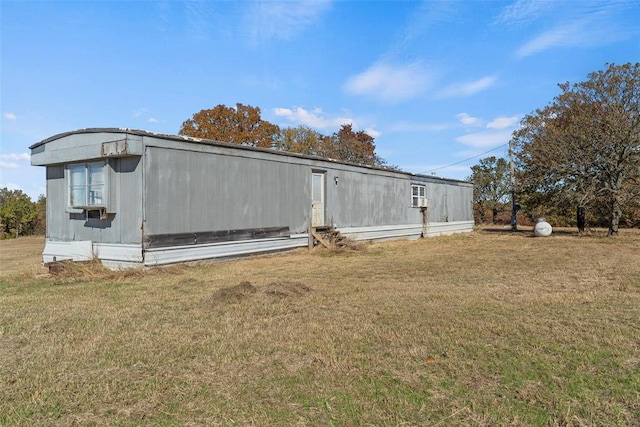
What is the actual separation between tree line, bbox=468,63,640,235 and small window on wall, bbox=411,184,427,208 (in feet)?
15.6

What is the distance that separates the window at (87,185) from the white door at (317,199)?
631 cm

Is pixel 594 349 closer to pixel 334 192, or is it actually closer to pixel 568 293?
pixel 568 293

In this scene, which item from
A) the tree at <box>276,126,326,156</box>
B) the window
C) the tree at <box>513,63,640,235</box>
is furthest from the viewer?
the tree at <box>276,126,326,156</box>

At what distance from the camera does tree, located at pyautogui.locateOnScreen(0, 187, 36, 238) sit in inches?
1039

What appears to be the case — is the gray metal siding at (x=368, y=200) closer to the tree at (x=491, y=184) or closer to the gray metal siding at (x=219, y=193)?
the gray metal siding at (x=219, y=193)

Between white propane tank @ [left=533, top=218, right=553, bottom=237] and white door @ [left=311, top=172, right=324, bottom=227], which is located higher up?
white door @ [left=311, top=172, right=324, bottom=227]

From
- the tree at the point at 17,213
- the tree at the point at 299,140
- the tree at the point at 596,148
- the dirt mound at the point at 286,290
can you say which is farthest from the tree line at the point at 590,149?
the tree at the point at 17,213

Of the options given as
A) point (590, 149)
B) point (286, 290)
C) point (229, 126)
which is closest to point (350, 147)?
point (229, 126)

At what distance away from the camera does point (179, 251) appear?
9703 millimetres

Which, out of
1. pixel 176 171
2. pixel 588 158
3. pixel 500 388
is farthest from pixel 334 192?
pixel 500 388

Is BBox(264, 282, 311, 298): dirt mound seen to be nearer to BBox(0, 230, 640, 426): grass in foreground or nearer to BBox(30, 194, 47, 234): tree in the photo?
BBox(0, 230, 640, 426): grass in foreground

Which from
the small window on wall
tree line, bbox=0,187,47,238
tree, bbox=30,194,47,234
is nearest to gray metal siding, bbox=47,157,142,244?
→ the small window on wall

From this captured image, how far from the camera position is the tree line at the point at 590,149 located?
53.5ft

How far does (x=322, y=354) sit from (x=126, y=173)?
24.4 feet
